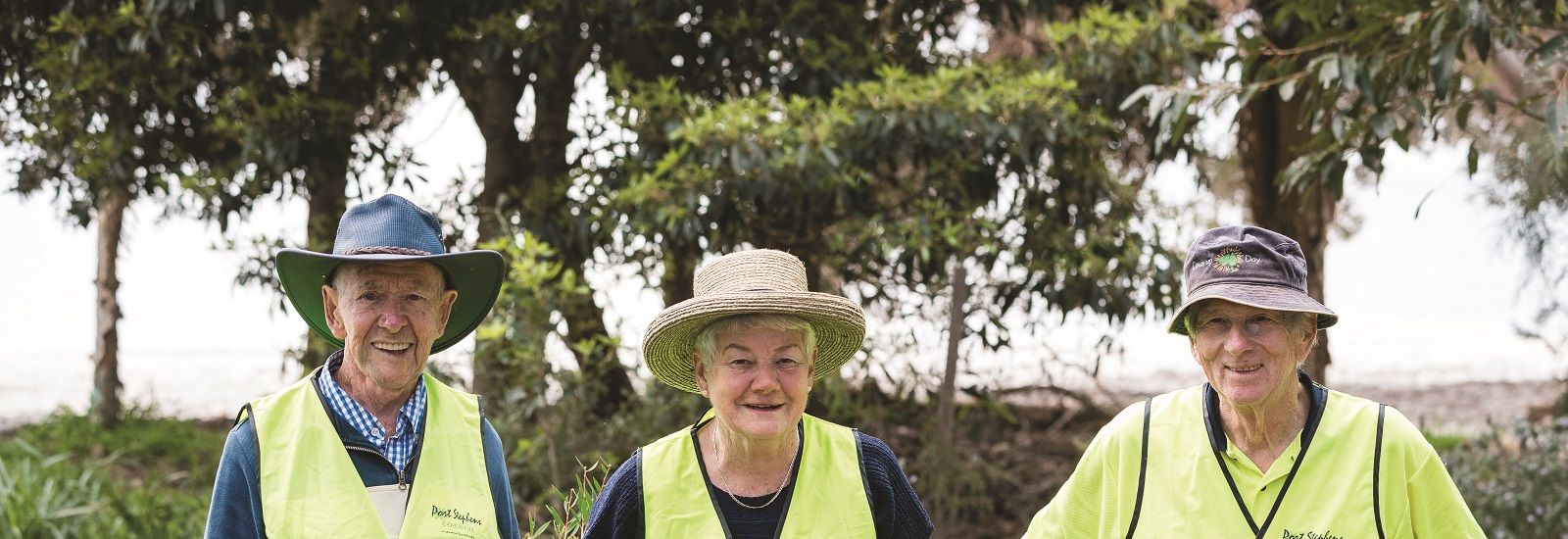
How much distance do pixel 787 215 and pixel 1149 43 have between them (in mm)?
1664

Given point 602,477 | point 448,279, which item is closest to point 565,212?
point 602,477

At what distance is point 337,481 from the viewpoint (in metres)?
2.42

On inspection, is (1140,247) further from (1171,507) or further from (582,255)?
(1171,507)

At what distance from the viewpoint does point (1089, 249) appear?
17.7 ft

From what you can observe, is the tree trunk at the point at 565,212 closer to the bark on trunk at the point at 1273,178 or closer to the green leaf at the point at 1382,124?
the green leaf at the point at 1382,124

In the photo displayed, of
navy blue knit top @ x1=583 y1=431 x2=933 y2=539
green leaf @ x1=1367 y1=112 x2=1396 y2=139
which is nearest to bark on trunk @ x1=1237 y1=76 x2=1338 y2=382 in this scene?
green leaf @ x1=1367 y1=112 x2=1396 y2=139

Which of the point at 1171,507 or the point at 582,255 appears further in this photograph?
the point at 582,255

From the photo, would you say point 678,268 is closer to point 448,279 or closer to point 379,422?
point 448,279

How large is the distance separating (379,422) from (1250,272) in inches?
66.8

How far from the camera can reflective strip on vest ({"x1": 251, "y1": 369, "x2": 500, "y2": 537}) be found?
2.37 metres

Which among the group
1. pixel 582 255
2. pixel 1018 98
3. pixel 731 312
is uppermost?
pixel 1018 98

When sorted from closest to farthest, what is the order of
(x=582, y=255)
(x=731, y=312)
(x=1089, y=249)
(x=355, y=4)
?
1. (x=731, y=312)
2. (x=1089, y=249)
3. (x=582, y=255)
4. (x=355, y=4)

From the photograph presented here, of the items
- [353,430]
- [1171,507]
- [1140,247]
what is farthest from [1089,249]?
[353,430]

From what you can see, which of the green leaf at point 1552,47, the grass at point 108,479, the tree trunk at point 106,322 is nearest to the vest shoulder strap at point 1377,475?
the green leaf at point 1552,47
